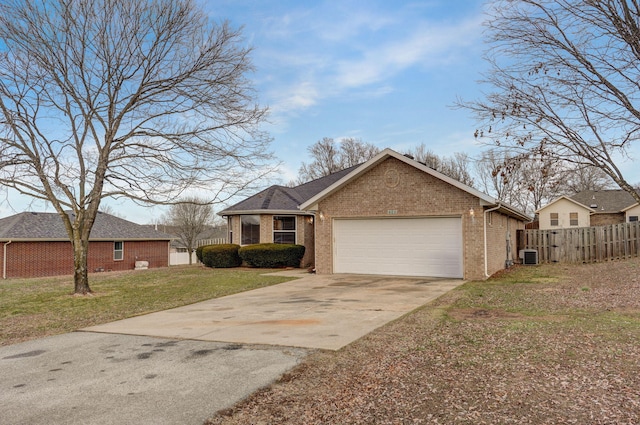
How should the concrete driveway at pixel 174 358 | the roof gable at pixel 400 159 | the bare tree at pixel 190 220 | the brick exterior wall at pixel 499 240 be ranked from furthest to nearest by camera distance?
the bare tree at pixel 190 220 → the brick exterior wall at pixel 499 240 → the roof gable at pixel 400 159 → the concrete driveway at pixel 174 358

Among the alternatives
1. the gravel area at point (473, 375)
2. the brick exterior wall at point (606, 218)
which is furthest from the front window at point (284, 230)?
the brick exterior wall at point (606, 218)

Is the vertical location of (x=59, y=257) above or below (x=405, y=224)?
below

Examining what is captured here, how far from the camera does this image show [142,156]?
11703 mm

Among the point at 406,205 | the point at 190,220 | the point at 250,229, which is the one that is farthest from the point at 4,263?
the point at 406,205

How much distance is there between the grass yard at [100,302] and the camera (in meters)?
8.10

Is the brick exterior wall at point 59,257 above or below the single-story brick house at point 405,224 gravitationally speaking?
A: below

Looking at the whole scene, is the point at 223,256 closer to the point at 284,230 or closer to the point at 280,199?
the point at 284,230

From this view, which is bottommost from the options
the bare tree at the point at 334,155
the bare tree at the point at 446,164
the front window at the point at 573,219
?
the front window at the point at 573,219

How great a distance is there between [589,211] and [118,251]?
3536 cm

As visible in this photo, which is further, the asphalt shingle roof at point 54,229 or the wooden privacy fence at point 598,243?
the asphalt shingle roof at point 54,229

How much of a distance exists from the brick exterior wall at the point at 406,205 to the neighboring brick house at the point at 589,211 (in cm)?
2172

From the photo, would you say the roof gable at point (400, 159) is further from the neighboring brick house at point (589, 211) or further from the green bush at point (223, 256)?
the neighboring brick house at point (589, 211)

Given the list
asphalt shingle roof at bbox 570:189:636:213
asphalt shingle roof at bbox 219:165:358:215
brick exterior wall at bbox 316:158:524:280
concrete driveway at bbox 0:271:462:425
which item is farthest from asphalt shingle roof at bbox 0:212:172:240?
asphalt shingle roof at bbox 570:189:636:213

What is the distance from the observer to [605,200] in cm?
3647
